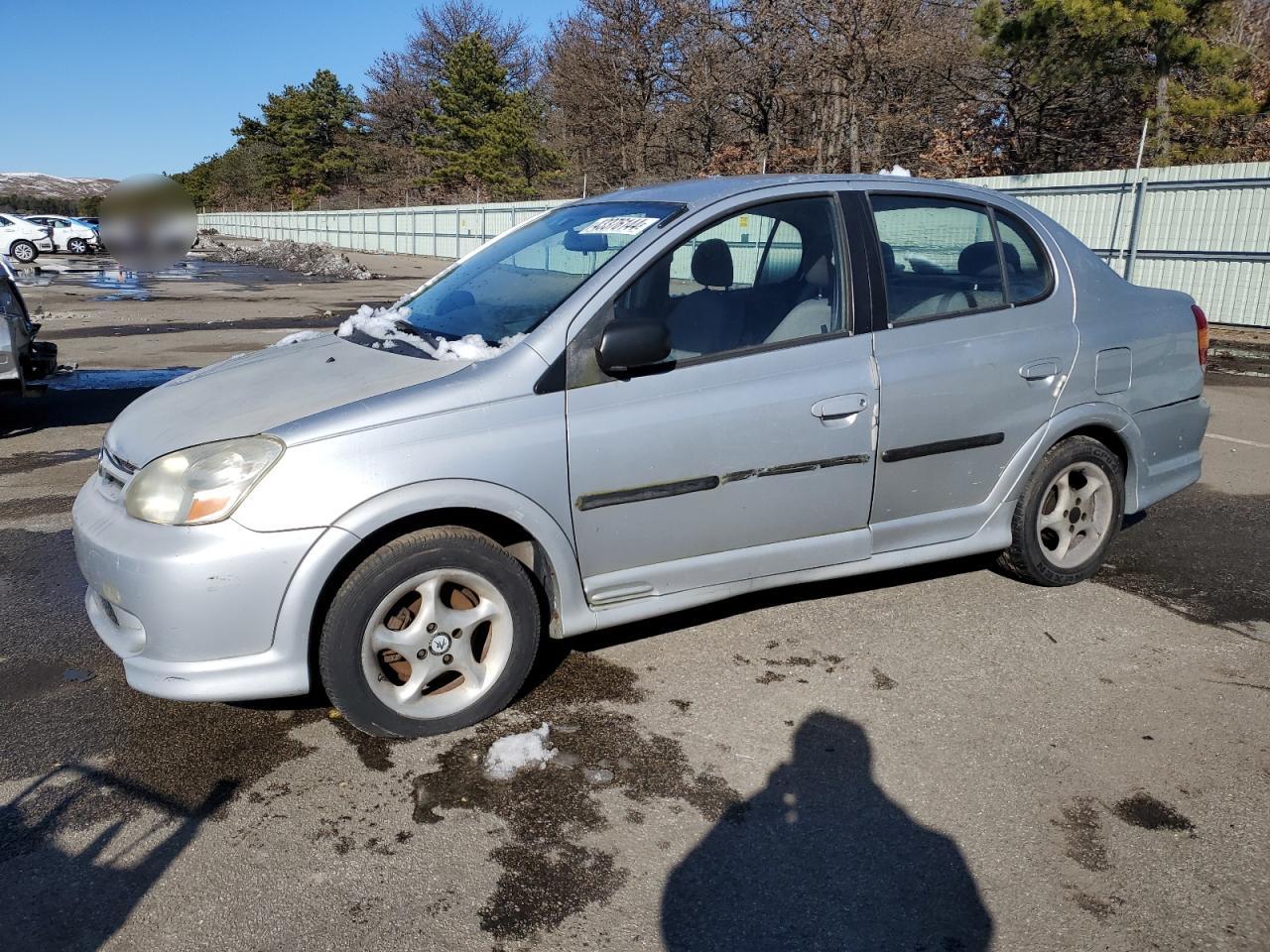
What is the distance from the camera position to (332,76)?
67938 mm

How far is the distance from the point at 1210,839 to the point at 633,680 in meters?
1.91

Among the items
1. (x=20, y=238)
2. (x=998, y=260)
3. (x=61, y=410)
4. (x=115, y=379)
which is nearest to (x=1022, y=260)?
(x=998, y=260)

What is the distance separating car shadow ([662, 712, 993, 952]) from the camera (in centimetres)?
246

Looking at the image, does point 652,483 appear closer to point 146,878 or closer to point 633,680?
point 633,680

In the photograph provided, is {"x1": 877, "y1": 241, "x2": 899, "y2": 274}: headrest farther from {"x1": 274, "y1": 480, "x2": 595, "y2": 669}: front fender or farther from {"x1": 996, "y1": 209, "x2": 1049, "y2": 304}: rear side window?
{"x1": 274, "y1": 480, "x2": 595, "y2": 669}: front fender

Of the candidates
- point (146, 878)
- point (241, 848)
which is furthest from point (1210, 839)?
point (146, 878)

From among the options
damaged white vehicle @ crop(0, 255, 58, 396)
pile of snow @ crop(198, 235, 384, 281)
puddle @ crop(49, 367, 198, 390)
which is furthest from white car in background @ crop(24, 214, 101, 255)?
damaged white vehicle @ crop(0, 255, 58, 396)

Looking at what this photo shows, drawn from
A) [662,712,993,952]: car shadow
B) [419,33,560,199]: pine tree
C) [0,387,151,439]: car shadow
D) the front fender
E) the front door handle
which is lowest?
[662,712,993,952]: car shadow

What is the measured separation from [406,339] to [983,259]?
2480mm

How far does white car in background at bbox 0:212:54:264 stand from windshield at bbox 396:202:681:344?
126 ft

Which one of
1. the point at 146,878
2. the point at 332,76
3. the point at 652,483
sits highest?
the point at 332,76

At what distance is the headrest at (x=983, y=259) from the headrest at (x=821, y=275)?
28.3 inches

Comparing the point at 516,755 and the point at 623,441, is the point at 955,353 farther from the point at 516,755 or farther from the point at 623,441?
the point at 516,755

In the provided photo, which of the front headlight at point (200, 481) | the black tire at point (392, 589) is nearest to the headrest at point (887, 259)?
the black tire at point (392, 589)
